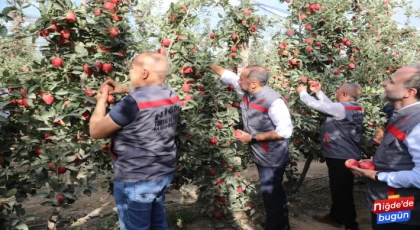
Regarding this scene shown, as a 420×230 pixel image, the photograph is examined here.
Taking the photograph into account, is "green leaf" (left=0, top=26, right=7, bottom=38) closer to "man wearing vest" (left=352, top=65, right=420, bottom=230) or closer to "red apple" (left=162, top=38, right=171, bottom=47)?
"red apple" (left=162, top=38, right=171, bottom=47)

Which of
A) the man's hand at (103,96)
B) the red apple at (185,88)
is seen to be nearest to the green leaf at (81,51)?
the man's hand at (103,96)

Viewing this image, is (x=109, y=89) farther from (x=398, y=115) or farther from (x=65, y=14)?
(x=398, y=115)

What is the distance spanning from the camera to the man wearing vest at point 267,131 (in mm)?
2607

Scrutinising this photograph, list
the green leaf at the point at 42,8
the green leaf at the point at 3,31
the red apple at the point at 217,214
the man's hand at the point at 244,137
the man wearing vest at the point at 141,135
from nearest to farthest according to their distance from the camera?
1. the green leaf at the point at 3,31
2. the man wearing vest at the point at 141,135
3. the green leaf at the point at 42,8
4. the man's hand at the point at 244,137
5. the red apple at the point at 217,214

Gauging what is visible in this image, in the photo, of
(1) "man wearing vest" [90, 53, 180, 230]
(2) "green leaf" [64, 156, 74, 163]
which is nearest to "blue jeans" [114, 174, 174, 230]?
(1) "man wearing vest" [90, 53, 180, 230]

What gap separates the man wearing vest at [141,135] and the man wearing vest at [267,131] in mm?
942

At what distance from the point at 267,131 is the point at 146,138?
1249 millimetres

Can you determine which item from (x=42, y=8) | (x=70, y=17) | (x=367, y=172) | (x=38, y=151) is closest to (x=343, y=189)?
(x=367, y=172)

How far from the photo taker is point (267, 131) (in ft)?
8.86

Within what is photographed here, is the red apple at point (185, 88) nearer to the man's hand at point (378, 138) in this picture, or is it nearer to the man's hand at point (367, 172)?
the man's hand at point (367, 172)

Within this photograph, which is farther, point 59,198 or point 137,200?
point 59,198

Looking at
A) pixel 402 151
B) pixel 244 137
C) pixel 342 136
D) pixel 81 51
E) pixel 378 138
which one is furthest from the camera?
pixel 342 136

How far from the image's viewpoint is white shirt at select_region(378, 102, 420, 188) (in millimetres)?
1623

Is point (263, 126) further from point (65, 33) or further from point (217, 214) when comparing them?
point (65, 33)
